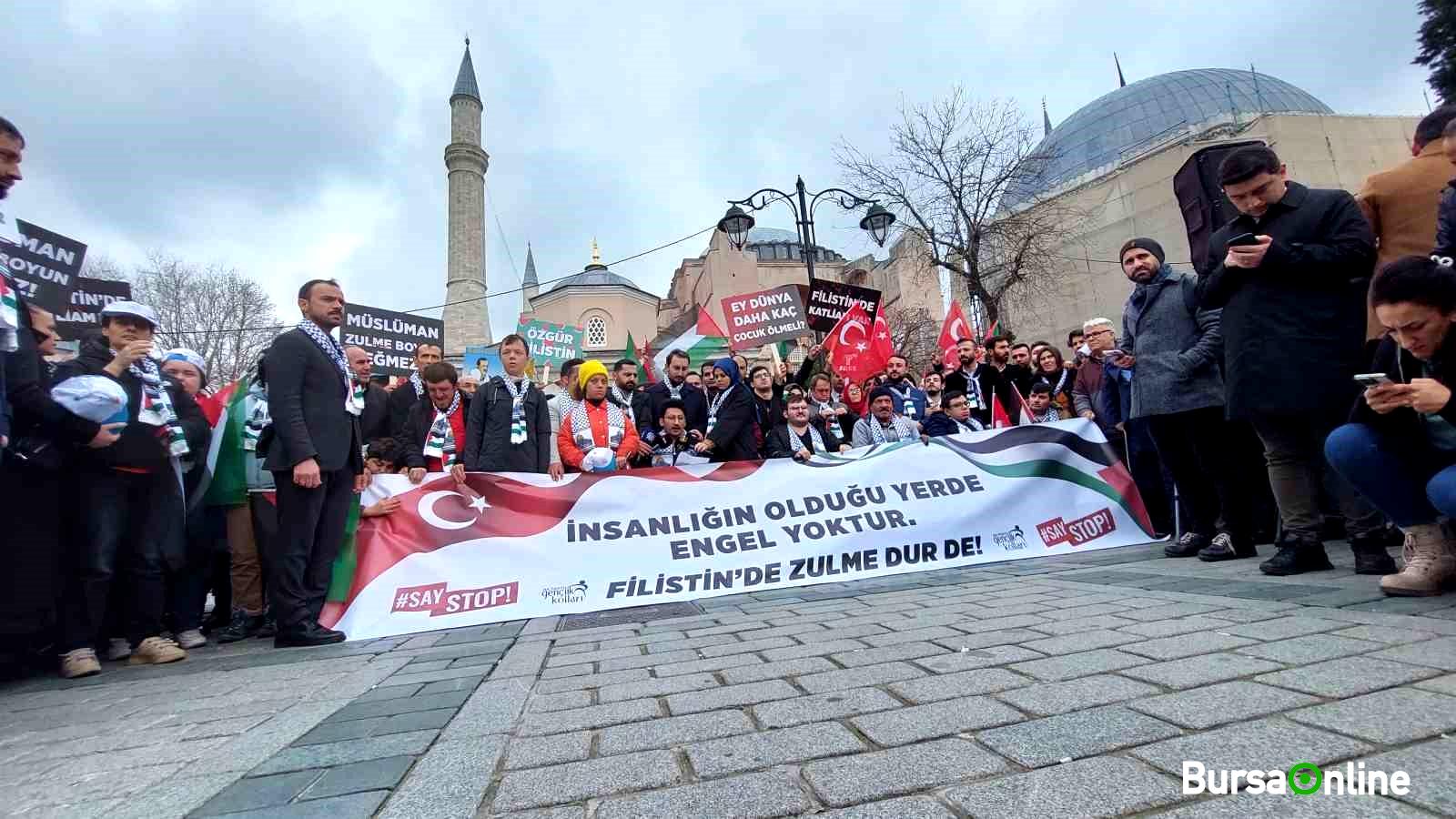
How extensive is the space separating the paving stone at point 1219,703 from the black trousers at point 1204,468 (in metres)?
3.18

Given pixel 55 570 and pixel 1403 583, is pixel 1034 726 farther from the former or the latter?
pixel 55 570

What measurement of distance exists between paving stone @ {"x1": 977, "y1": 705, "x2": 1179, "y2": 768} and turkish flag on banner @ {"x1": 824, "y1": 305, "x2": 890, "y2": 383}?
8.79 meters

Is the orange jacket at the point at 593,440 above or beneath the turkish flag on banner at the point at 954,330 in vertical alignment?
beneath

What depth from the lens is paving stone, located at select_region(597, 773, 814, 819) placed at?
1351mm

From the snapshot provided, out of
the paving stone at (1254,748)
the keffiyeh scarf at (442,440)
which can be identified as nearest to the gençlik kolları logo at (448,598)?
the keffiyeh scarf at (442,440)

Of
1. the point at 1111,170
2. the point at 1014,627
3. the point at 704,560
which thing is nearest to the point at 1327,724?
the point at 1014,627

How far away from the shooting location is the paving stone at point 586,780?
1.48 m

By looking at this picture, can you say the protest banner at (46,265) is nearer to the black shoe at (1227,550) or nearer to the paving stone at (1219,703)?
the paving stone at (1219,703)

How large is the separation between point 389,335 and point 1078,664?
12.0 metres

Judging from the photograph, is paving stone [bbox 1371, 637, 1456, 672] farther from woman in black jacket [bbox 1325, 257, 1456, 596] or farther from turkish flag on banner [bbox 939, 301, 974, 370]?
turkish flag on banner [bbox 939, 301, 974, 370]

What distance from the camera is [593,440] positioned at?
6.18m

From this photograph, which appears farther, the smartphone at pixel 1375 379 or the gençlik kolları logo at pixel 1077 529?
the gençlik kolları logo at pixel 1077 529

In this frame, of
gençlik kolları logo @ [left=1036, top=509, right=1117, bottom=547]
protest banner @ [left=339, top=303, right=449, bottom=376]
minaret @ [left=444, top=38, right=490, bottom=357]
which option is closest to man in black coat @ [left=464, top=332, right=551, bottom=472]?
gençlik kolları logo @ [left=1036, top=509, right=1117, bottom=547]

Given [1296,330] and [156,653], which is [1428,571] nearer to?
[1296,330]
